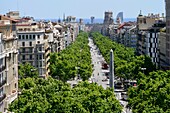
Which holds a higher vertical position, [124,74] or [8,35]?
[8,35]

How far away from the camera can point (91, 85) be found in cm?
8775

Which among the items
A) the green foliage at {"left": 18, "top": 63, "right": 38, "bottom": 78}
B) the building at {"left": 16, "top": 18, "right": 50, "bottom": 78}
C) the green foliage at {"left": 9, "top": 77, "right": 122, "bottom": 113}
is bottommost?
the green foliage at {"left": 18, "top": 63, "right": 38, "bottom": 78}

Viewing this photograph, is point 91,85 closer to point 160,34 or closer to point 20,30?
point 20,30

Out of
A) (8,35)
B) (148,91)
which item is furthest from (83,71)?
(148,91)

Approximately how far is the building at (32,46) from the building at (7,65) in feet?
107

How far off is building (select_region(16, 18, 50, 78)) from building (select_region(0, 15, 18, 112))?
3249 cm

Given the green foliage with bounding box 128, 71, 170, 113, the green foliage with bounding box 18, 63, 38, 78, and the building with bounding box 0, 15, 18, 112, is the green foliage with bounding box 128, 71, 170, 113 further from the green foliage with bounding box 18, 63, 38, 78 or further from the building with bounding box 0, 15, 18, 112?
the green foliage with bounding box 18, 63, 38, 78

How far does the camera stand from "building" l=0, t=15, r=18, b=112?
285 feet

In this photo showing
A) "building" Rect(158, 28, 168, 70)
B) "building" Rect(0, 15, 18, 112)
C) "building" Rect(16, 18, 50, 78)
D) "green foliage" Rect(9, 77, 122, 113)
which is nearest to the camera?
"green foliage" Rect(9, 77, 122, 113)

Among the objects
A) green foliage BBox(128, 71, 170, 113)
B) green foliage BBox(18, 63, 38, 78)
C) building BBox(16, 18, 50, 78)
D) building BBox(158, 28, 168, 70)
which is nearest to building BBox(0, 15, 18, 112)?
green foliage BBox(128, 71, 170, 113)

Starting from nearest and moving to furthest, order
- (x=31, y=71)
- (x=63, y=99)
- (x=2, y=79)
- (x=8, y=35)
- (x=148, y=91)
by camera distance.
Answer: (x=63, y=99) < (x=148, y=91) < (x=2, y=79) < (x=8, y=35) < (x=31, y=71)

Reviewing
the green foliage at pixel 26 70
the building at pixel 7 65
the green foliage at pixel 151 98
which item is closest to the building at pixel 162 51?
the green foliage at pixel 26 70

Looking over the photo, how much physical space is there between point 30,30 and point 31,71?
1511cm

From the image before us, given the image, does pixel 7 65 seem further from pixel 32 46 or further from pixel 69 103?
pixel 32 46
